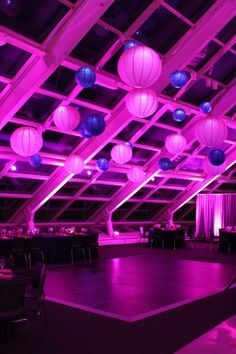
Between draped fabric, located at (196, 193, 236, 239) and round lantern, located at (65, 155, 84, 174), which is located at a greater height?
round lantern, located at (65, 155, 84, 174)

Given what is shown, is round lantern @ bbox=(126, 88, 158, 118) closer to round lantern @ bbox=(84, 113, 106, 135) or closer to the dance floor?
round lantern @ bbox=(84, 113, 106, 135)

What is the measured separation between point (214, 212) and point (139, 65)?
1306 cm

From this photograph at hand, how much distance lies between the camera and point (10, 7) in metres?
6.48

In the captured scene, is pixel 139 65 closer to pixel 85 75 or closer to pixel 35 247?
pixel 85 75

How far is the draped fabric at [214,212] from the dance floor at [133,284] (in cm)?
654

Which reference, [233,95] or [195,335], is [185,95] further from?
[195,335]

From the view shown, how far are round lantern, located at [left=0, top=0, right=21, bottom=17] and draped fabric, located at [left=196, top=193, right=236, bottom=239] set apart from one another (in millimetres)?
12496

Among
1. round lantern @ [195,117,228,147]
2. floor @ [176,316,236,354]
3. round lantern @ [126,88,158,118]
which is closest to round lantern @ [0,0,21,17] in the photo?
round lantern @ [126,88,158,118]

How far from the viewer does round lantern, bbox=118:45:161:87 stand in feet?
15.6

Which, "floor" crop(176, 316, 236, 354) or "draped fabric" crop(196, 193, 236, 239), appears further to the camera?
"draped fabric" crop(196, 193, 236, 239)

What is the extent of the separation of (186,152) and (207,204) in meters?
4.64

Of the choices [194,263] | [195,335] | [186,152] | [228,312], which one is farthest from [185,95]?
[195,335]

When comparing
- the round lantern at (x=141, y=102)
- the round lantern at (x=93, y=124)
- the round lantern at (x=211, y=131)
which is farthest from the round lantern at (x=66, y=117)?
the round lantern at (x=211, y=131)

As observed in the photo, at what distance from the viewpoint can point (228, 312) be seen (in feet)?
18.7
